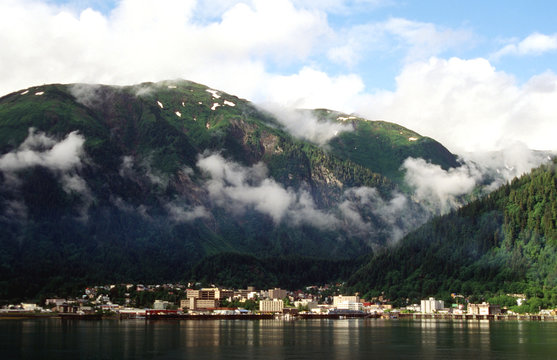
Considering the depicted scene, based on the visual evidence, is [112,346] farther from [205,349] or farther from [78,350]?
[205,349]

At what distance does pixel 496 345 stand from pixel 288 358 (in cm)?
3476

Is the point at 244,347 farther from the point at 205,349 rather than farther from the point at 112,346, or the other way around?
the point at 112,346

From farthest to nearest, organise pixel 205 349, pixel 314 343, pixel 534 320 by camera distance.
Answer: pixel 534 320
pixel 314 343
pixel 205 349

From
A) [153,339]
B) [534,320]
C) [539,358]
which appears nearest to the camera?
[539,358]

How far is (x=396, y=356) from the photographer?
268 feet

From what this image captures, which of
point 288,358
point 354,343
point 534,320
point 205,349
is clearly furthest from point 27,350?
point 534,320

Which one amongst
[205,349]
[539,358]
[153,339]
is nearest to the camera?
[539,358]

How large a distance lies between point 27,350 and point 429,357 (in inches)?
1972

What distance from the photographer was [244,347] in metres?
95.4

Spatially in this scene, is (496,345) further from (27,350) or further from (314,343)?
(27,350)

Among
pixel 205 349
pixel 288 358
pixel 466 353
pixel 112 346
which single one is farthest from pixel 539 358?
pixel 112 346

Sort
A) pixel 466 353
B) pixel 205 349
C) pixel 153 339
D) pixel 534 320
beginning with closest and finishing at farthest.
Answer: pixel 466 353 < pixel 205 349 < pixel 153 339 < pixel 534 320

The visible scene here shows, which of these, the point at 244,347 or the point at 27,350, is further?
the point at 244,347

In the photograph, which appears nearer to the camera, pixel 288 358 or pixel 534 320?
pixel 288 358
